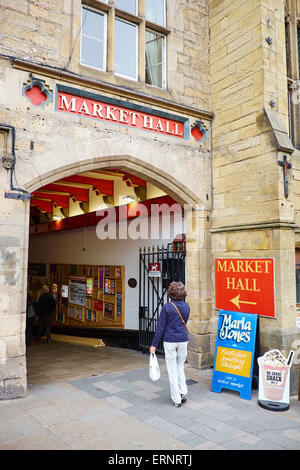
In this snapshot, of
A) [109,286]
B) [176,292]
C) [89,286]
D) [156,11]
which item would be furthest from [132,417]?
[156,11]

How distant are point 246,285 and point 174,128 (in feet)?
9.59

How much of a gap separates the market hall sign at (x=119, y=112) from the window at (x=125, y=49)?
0.67 metres

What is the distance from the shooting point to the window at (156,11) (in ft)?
21.0

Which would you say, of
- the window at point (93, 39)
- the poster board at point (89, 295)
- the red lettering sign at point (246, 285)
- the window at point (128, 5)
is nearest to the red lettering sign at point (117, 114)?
the window at point (93, 39)

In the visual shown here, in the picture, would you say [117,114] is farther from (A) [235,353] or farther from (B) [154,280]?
(A) [235,353]

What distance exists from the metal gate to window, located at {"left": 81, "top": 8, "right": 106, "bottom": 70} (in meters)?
3.43

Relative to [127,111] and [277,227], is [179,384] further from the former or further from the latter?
[127,111]

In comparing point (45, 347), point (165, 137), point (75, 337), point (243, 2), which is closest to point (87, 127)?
point (165, 137)

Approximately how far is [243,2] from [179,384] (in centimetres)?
616

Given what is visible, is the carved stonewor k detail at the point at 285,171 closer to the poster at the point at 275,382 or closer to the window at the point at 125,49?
the poster at the point at 275,382

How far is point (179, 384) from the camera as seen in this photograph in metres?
4.63

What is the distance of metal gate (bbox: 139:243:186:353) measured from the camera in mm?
7109

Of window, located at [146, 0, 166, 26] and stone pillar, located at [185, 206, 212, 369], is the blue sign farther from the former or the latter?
window, located at [146, 0, 166, 26]

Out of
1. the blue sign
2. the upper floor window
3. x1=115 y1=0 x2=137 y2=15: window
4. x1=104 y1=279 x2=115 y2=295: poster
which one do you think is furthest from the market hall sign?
x1=104 y1=279 x2=115 y2=295: poster
